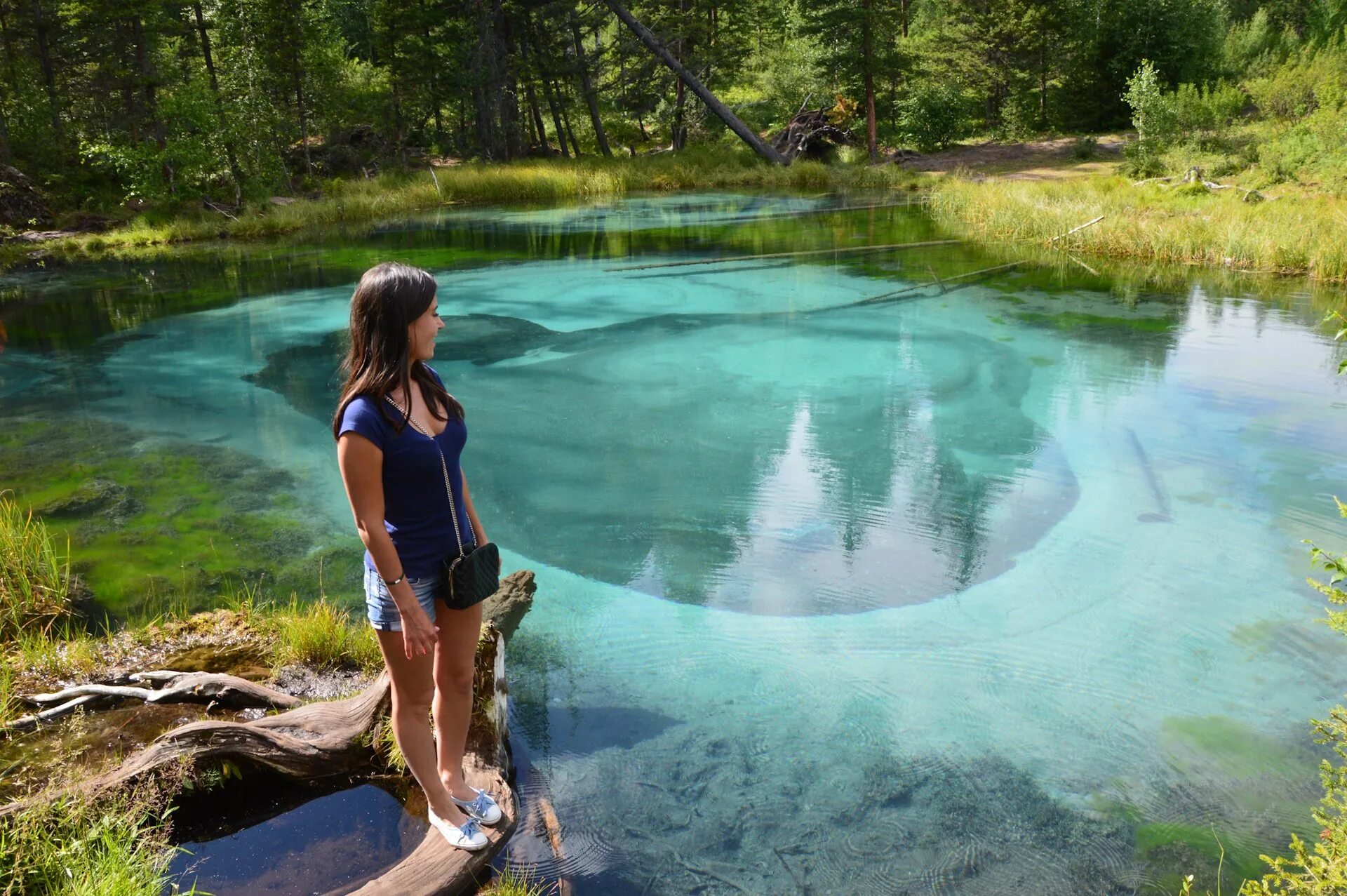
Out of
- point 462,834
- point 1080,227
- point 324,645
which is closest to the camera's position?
point 462,834

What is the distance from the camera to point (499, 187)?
21.9 metres

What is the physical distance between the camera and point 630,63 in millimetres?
26938

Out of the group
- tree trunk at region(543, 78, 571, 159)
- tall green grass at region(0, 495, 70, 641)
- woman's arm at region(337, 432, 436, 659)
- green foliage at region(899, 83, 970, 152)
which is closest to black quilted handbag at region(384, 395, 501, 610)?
woman's arm at region(337, 432, 436, 659)

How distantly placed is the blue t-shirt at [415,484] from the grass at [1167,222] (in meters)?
12.1

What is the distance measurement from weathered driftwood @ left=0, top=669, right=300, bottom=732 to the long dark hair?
1533mm

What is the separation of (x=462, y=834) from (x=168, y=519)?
3906 millimetres

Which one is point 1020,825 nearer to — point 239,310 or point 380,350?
point 380,350

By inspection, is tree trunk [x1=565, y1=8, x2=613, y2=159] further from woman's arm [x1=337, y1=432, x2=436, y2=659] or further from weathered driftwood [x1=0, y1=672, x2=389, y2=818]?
woman's arm [x1=337, y1=432, x2=436, y2=659]

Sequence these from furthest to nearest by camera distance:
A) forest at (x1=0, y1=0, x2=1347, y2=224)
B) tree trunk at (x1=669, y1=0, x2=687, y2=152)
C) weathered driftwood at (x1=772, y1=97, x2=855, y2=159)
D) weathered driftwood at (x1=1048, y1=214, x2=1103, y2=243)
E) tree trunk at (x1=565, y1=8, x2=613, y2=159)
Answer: tree trunk at (x1=669, y1=0, x2=687, y2=152), tree trunk at (x1=565, y1=8, x2=613, y2=159), weathered driftwood at (x1=772, y1=97, x2=855, y2=159), forest at (x1=0, y1=0, x2=1347, y2=224), weathered driftwood at (x1=1048, y1=214, x2=1103, y2=243)

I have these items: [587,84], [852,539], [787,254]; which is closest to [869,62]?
[587,84]

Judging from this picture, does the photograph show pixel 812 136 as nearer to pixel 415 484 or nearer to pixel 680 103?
pixel 680 103

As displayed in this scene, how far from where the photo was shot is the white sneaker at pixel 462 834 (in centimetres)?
253

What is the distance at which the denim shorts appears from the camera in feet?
7.35

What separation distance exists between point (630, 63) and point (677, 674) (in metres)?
25.9
